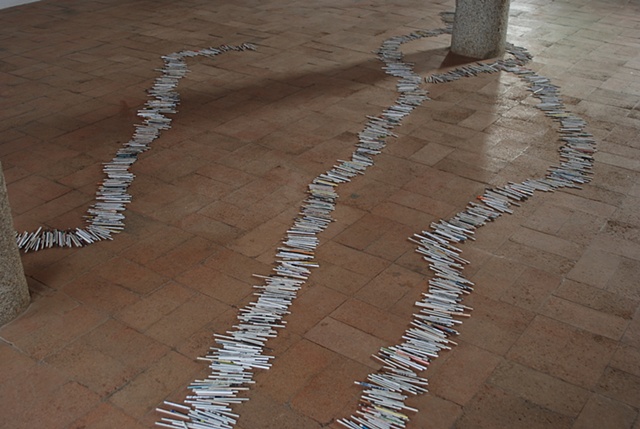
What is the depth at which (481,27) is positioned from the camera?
8023 mm

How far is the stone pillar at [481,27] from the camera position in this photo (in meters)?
7.96

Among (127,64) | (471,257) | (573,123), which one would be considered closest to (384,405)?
(471,257)

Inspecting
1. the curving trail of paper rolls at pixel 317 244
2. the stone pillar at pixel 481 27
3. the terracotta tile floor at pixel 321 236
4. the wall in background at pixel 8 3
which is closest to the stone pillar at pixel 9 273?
the terracotta tile floor at pixel 321 236

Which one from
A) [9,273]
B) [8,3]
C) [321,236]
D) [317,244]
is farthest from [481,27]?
[8,3]

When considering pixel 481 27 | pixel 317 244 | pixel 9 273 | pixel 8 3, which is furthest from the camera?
pixel 8 3

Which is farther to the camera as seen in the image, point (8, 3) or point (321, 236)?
point (8, 3)

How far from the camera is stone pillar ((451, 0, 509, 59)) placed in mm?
7961

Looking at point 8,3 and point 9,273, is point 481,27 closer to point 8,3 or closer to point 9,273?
point 9,273

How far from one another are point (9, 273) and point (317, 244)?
1.80 m

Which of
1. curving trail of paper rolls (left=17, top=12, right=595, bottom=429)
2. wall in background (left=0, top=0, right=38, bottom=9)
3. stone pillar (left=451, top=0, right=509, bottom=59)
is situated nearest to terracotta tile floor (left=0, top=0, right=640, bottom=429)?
curving trail of paper rolls (left=17, top=12, right=595, bottom=429)

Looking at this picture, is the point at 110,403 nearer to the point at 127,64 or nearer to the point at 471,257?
the point at 471,257

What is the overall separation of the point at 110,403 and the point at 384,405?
125 cm

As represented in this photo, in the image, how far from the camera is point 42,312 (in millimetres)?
4008

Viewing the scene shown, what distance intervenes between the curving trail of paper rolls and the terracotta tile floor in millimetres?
78
